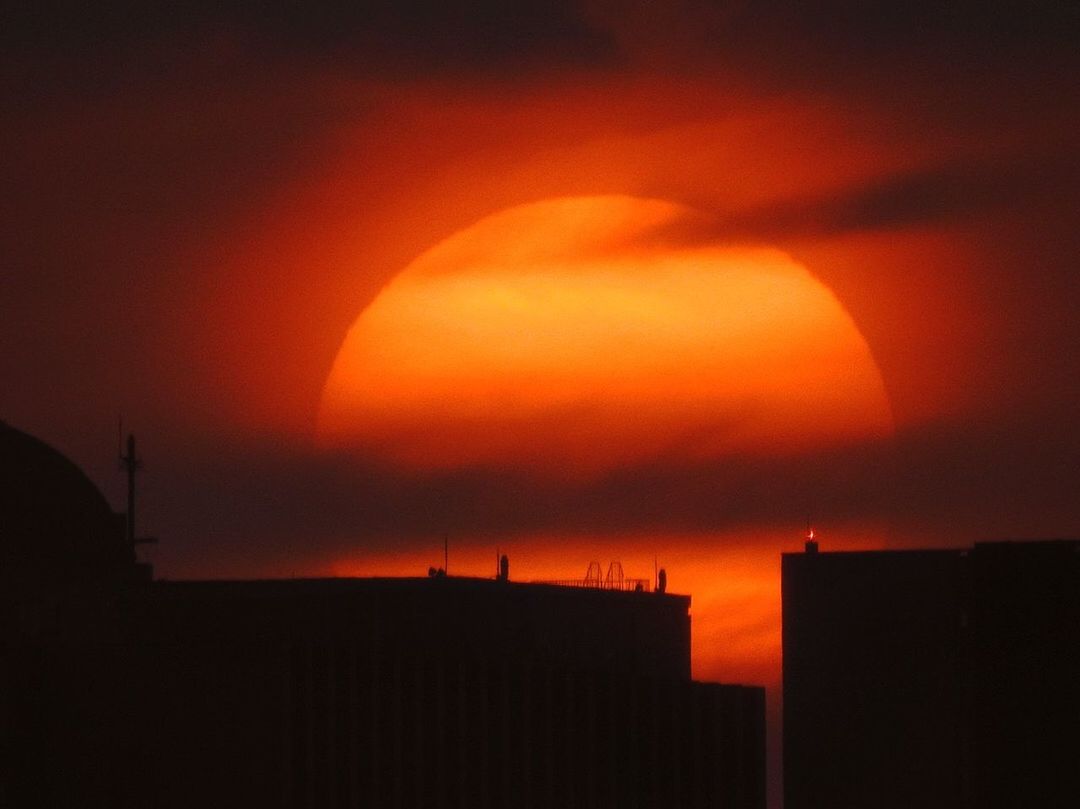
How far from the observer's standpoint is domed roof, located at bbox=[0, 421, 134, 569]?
6228cm

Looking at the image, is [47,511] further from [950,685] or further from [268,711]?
[950,685]

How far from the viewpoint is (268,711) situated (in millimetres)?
65625

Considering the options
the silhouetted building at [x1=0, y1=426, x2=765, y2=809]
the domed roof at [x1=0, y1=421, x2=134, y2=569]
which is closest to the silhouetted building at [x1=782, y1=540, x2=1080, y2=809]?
the silhouetted building at [x1=0, y1=426, x2=765, y2=809]

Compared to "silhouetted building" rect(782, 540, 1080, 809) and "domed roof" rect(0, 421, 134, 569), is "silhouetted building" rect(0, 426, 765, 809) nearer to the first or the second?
"domed roof" rect(0, 421, 134, 569)

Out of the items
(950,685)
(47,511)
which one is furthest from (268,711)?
(950,685)

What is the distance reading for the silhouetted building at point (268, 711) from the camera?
62.6 m

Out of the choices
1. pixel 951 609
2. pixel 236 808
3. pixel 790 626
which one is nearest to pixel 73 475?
pixel 236 808

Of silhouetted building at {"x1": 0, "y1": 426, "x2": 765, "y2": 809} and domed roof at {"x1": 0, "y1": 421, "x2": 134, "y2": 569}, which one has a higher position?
domed roof at {"x1": 0, "y1": 421, "x2": 134, "y2": 569}

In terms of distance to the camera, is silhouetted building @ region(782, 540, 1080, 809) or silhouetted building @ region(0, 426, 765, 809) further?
silhouetted building @ region(0, 426, 765, 809)

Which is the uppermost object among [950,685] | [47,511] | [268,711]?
[47,511]

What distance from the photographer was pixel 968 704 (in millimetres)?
51094

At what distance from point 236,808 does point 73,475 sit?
12.1m

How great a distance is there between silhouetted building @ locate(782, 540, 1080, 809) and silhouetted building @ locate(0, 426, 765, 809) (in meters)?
7.43

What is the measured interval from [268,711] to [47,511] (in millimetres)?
9736
